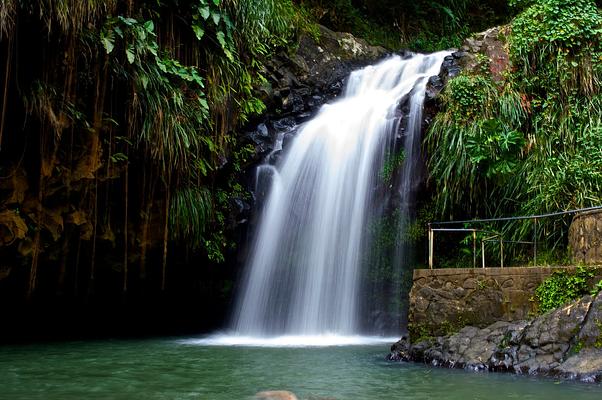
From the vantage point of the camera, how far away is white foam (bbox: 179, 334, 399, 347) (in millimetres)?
9906

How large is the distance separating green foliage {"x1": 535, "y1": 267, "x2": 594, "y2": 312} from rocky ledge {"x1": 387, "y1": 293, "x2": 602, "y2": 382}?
28 cm

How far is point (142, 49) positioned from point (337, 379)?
16.6ft

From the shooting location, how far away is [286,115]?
13656 millimetres

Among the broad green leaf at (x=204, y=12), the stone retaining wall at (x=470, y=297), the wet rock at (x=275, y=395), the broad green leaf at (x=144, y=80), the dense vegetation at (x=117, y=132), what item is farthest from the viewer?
the broad green leaf at (x=204, y=12)

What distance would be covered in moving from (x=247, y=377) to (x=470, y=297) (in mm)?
2799

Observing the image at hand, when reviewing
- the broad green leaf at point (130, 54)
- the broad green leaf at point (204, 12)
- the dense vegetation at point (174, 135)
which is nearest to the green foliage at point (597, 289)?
the dense vegetation at point (174, 135)

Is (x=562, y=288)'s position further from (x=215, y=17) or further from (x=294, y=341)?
(x=215, y=17)

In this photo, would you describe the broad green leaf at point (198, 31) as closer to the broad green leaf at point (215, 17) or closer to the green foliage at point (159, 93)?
the broad green leaf at point (215, 17)

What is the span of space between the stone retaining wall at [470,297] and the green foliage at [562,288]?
7 centimetres

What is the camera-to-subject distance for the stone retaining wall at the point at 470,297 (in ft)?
24.5

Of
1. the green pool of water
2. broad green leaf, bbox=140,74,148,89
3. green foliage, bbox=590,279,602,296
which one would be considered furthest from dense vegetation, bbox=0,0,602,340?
green foliage, bbox=590,279,602,296

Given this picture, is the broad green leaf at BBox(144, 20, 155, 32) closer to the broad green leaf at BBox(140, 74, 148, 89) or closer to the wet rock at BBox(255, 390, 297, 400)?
the broad green leaf at BBox(140, 74, 148, 89)

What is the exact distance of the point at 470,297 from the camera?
25.4ft

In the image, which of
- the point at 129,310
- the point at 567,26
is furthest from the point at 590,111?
the point at 129,310
